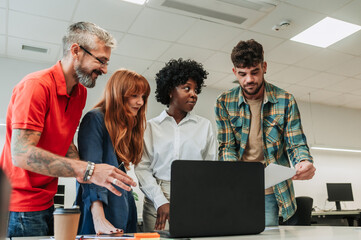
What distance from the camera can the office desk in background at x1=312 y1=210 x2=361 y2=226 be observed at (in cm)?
593

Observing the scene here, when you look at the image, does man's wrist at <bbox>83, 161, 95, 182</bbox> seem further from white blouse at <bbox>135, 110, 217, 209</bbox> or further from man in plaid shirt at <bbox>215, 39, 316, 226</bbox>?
man in plaid shirt at <bbox>215, 39, 316, 226</bbox>

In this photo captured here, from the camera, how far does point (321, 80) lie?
5887mm

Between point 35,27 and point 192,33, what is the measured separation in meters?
1.98

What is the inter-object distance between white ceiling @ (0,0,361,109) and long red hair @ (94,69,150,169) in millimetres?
2176

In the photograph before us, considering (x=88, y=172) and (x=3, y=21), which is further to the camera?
(x=3, y=21)

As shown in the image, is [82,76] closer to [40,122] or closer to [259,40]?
[40,122]

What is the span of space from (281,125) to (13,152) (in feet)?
4.41

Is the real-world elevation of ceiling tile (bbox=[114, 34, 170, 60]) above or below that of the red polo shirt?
above

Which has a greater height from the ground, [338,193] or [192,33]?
[192,33]

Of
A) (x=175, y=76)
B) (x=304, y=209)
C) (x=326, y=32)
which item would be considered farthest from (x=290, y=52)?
(x=175, y=76)

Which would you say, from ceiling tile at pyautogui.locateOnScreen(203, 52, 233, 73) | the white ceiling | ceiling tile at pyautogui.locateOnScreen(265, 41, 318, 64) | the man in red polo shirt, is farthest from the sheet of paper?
ceiling tile at pyautogui.locateOnScreen(203, 52, 233, 73)

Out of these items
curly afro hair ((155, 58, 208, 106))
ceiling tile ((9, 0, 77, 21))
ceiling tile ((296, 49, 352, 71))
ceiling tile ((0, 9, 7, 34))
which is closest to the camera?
curly afro hair ((155, 58, 208, 106))

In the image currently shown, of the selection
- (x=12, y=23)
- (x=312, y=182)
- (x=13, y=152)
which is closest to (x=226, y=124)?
(x=13, y=152)

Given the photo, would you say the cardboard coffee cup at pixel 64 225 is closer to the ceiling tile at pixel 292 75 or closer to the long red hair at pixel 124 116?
the long red hair at pixel 124 116
